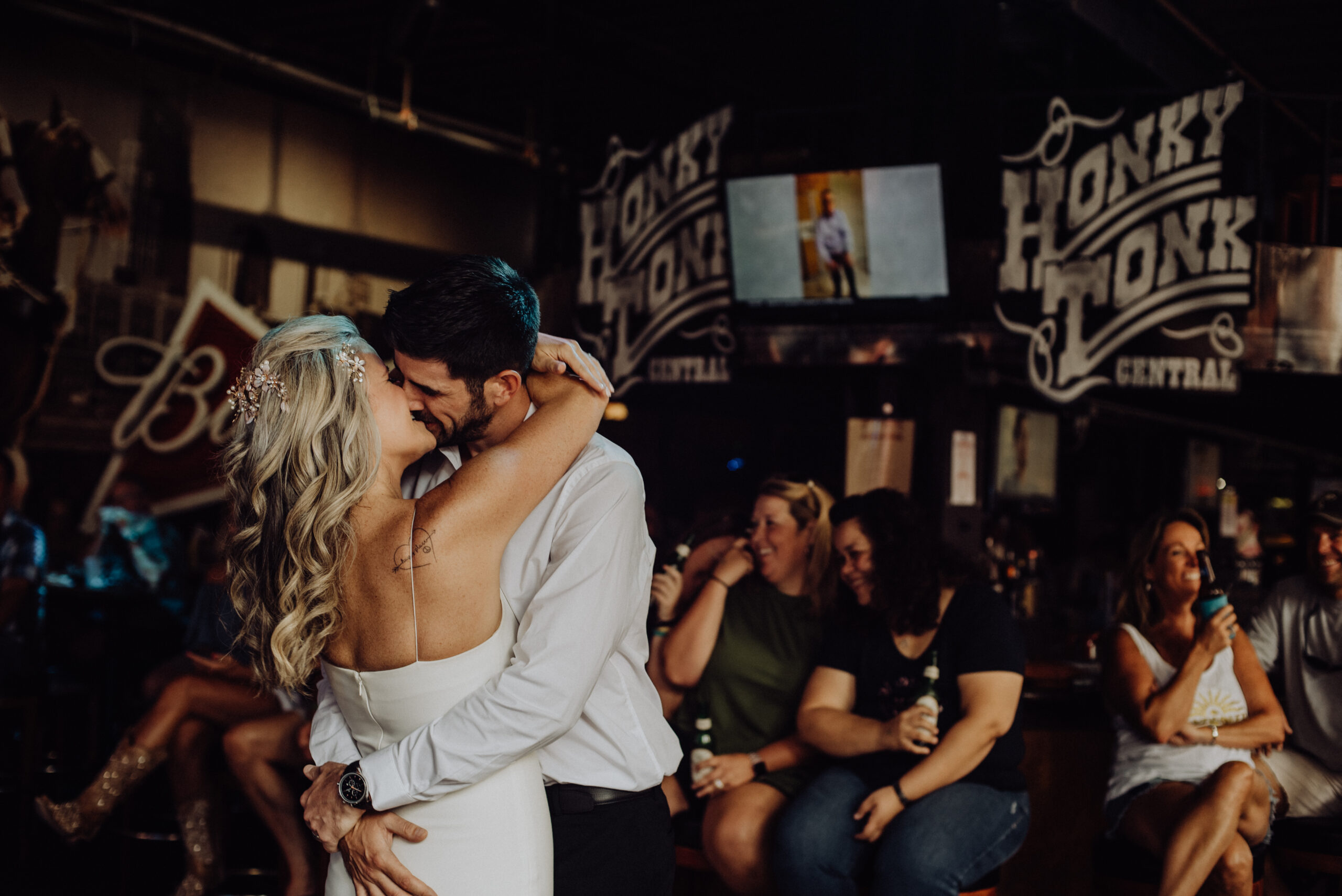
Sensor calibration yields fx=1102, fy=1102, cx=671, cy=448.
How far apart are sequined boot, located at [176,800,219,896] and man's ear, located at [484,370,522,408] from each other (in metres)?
2.61

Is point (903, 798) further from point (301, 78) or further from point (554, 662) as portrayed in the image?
point (301, 78)

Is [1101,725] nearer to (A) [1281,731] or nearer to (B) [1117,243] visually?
(A) [1281,731]

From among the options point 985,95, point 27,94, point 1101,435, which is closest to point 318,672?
point 985,95

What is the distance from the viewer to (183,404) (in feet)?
23.3

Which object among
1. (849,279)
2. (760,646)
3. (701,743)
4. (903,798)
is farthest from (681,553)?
(849,279)

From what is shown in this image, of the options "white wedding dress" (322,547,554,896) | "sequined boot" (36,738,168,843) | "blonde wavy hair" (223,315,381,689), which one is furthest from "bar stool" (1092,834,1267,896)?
"sequined boot" (36,738,168,843)

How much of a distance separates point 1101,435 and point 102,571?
323 inches

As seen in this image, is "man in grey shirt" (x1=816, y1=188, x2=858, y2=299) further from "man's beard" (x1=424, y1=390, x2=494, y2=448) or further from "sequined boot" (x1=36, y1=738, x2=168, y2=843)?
"man's beard" (x1=424, y1=390, x2=494, y2=448)

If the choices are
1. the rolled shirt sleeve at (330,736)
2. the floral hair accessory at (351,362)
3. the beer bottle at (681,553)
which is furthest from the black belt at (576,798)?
the beer bottle at (681,553)

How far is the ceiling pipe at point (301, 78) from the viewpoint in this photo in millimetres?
5984

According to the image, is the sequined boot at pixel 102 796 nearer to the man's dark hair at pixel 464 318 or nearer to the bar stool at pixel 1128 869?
the man's dark hair at pixel 464 318

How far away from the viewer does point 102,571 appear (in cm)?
599

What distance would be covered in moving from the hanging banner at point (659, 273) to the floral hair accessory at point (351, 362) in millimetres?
3822

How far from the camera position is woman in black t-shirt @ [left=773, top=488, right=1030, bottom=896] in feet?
8.65
